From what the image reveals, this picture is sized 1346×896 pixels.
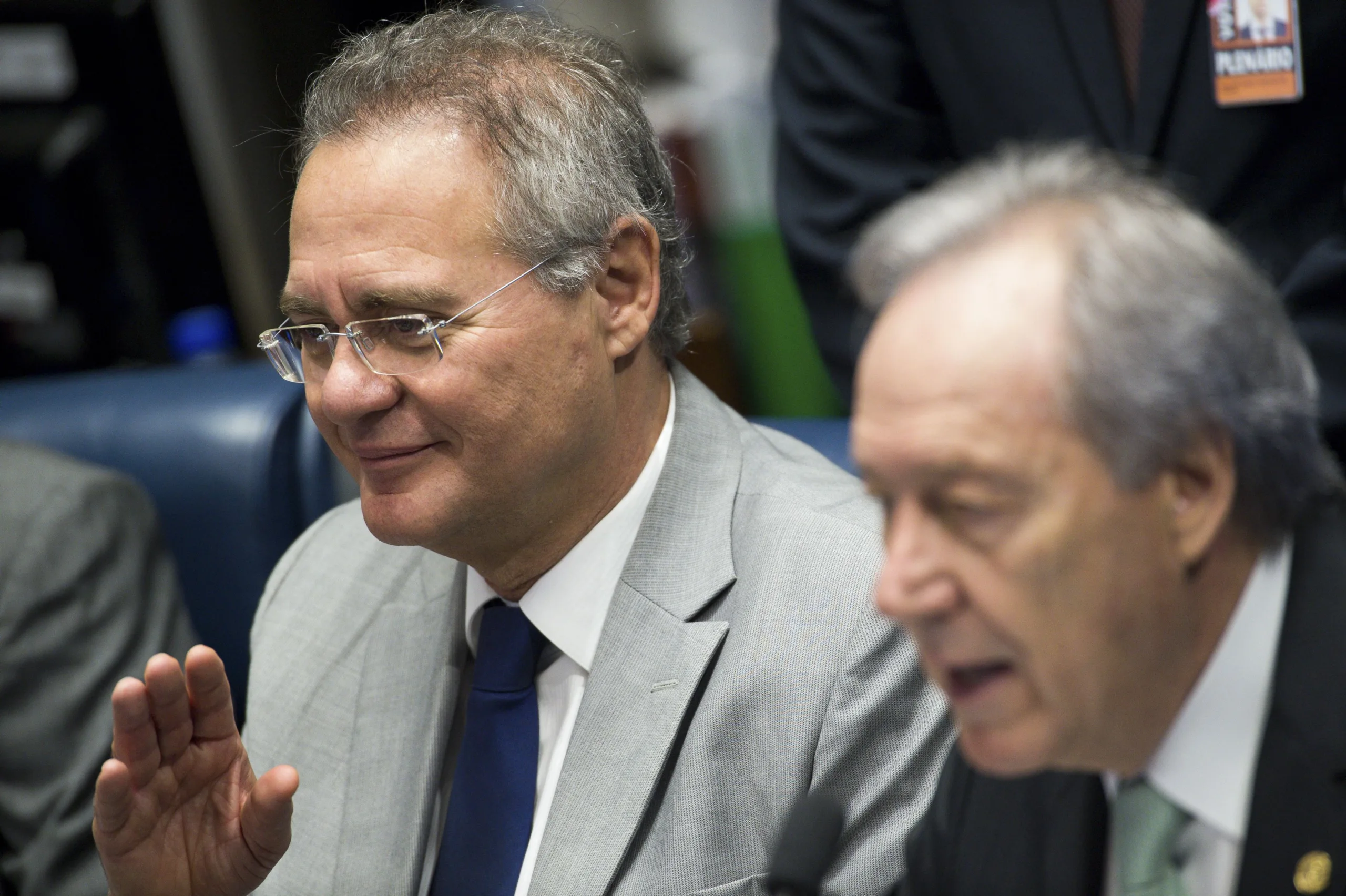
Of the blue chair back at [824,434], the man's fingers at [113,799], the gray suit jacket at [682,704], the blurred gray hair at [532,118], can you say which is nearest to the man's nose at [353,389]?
the blurred gray hair at [532,118]

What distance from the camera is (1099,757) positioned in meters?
0.96

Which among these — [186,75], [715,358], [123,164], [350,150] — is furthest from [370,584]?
[186,75]

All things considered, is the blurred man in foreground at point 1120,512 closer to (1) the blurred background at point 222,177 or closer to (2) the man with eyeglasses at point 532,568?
(2) the man with eyeglasses at point 532,568

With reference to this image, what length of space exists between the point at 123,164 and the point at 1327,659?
3163 millimetres

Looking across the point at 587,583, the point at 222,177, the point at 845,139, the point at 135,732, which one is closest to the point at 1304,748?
the point at 587,583

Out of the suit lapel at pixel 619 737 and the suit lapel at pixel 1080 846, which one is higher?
the suit lapel at pixel 1080 846

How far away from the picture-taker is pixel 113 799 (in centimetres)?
140

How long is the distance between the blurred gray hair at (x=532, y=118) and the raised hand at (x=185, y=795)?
1.71 feet

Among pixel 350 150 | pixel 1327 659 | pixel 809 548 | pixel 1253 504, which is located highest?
pixel 350 150

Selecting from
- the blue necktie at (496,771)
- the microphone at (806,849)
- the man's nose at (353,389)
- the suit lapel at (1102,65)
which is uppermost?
the suit lapel at (1102,65)

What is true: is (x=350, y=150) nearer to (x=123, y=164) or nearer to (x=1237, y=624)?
(x=1237, y=624)

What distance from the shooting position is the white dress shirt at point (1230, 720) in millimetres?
960

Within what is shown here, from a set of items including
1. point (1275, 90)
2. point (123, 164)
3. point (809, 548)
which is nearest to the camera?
point (809, 548)

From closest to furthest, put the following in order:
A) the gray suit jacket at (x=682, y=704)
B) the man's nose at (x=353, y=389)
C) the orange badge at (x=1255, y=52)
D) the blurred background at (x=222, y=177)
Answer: the gray suit jacket at (x=682, y=704), the man's nose at (x=353, y=389), the orange badge at (x=1255, y=52), the blurred background at (x=222, y=177)
